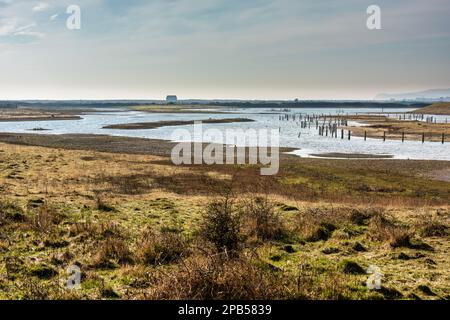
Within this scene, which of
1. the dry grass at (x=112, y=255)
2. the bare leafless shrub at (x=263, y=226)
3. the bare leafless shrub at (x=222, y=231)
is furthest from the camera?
the bare leafless shrub at (x=263, y=226)

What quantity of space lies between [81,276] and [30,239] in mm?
3579

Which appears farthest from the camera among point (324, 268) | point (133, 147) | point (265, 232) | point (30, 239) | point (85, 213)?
point (133, 147)

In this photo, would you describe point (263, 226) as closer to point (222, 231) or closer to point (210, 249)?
point (222, 231)

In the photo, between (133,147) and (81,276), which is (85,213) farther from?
(133,147)

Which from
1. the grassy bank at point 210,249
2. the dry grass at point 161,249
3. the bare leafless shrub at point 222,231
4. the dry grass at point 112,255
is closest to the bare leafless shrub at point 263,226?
the grassy bank at point 210,249

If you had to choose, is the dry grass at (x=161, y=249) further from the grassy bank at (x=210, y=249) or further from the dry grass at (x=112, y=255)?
the dry grass at (x=112, y=255)

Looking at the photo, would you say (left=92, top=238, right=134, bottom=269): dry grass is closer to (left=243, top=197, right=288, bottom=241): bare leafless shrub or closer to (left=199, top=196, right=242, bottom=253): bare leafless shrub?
(left=199, top=196, right=242, bottom=253): bare leafless shrub

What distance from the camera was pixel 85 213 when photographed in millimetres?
14938

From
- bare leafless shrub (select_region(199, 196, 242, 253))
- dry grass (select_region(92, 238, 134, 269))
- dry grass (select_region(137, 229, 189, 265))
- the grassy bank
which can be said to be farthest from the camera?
bare leafless shrub (select_region(199, 196, 242, 253))

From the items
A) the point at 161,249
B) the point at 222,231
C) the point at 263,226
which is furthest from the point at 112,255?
the point at 263,226

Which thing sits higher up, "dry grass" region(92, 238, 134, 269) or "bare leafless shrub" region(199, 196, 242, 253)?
"bare leafless shrub" region(199, 196, 242, 253)

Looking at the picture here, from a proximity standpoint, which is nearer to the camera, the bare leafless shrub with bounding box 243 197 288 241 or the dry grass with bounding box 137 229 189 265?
the dry grass with bounding box 137 229 189 265

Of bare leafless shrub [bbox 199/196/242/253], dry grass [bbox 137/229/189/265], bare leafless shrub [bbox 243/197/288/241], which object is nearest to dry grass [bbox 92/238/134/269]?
dry grass [bbox 137/229/189/265]

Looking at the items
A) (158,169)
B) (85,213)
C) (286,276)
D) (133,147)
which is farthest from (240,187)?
(133,147)
